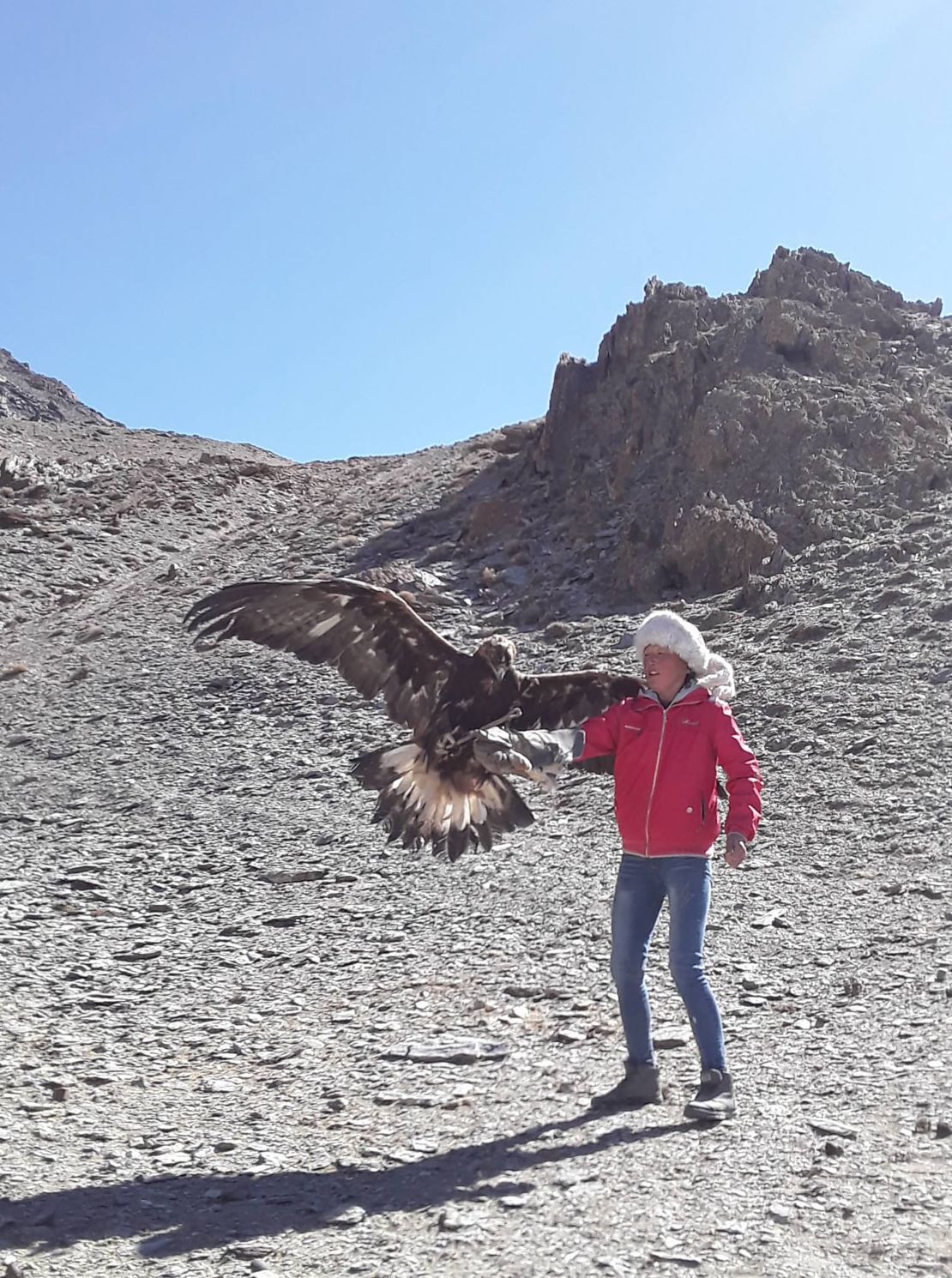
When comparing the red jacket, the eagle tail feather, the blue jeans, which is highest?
the red jacket

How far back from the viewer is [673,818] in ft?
16.8

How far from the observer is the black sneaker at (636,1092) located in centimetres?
512

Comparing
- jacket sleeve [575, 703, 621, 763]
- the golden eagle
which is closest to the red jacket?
jacket sleeve [575, 703, 621, 763]

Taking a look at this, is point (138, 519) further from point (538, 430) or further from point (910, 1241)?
point (910, 1241)

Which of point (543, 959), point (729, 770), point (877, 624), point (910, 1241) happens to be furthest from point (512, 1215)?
point (877, 624)

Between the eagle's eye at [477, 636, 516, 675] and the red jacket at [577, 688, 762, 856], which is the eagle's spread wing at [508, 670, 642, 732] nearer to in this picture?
the eagle's eye at [477, 636, 516, 675]

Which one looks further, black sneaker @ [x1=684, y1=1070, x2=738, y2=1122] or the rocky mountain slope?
black sneaker @ [x1=684, y1=1070, x2=738, y2=1122]

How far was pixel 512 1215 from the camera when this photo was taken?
4172 mm

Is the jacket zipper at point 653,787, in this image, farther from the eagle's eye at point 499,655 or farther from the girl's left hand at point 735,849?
the eagle's eye at point 499,655

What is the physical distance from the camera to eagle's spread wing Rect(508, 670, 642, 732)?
21.8 ft

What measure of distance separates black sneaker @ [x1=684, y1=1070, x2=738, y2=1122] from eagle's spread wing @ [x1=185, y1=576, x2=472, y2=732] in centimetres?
254

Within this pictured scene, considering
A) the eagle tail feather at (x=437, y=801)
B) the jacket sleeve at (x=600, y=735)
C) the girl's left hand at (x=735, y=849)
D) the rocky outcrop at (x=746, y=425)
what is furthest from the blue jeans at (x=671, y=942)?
the rocky outcrop at (x=746, y=425)

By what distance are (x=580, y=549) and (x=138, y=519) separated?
591 inches

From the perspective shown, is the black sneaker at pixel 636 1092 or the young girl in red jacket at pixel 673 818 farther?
the black sneaker at pixel 636 1092
